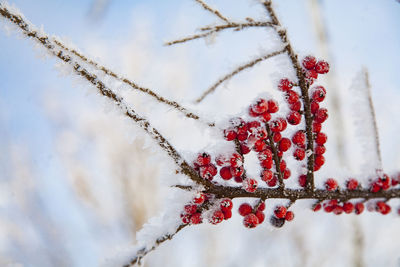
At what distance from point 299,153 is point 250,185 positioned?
0.28 metres

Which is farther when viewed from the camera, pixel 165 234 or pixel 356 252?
pixel 356 252

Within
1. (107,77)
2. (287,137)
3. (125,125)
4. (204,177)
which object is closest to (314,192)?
(287,137)

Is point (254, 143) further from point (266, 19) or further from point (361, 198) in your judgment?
point (361, 198)

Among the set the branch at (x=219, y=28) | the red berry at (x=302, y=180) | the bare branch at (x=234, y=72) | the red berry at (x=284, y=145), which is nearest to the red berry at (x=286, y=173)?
the red berry at (x=302, y=180)

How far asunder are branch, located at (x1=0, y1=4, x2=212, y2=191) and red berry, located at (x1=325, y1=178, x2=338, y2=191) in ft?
2.05

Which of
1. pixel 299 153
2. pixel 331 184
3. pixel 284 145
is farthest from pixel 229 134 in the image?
pixel 331 184

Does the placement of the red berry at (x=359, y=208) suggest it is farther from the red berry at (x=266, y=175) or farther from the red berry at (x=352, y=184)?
the red berry at (x=266, y=175)

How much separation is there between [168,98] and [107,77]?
0.21 meters

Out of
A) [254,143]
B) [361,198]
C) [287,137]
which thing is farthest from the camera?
[361,198]

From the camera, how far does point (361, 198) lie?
144 cm

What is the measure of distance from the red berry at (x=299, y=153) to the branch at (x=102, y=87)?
1.44ft

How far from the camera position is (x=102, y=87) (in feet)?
3.00

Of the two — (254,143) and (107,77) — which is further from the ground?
(107,77)

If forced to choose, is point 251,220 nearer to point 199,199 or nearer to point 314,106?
point 199,199
